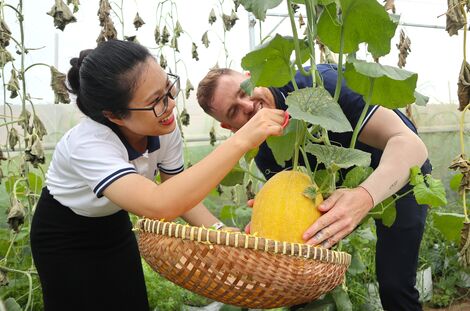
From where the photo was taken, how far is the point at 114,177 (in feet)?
3.79

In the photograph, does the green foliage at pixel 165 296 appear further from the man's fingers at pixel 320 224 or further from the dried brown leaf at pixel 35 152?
the man's fingers at pixel 320 224

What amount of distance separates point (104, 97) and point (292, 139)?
43cm

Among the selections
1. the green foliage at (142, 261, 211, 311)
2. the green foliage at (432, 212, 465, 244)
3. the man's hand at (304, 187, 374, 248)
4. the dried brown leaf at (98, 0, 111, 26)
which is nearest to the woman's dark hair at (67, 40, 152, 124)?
the man's hand at (304, 187, 374, 248)

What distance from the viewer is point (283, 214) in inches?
40.8

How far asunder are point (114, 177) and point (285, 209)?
35 cm

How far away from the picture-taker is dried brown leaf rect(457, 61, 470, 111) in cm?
140

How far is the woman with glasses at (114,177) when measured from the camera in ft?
3.50

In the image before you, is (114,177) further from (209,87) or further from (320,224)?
(209,87)

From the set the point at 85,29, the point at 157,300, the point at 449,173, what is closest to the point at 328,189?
the point at 157,300

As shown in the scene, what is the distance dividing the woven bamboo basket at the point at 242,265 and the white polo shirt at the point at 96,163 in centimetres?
25

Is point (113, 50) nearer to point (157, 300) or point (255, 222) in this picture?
point (255, 222)

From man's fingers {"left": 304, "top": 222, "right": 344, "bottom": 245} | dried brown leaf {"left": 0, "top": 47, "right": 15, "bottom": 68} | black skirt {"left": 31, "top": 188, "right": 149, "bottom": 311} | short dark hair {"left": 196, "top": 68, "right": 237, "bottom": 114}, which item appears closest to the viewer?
man's fingers {"left": 304, "top": 222, "right": 344, "bottom": 245}

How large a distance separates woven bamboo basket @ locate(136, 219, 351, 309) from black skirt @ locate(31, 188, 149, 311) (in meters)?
0.55

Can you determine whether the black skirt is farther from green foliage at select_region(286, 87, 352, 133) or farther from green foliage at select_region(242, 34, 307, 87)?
green foliage at select_region(286, 87, 352, 133)
